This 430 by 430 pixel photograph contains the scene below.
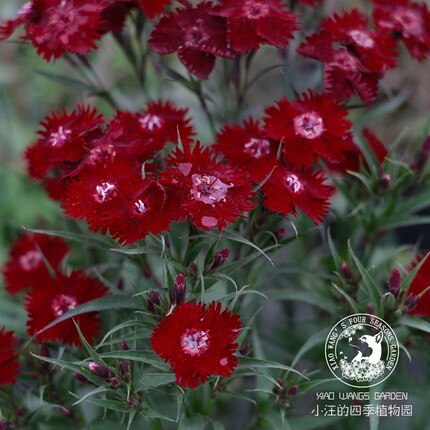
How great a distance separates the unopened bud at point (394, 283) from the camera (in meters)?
0.91

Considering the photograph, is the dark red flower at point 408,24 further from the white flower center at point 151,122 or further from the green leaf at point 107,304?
the green leaf at point 107,304

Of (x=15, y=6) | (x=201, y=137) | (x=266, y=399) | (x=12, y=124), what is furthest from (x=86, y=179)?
(x=15, y=6)

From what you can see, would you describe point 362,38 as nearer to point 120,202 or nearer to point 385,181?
point 385,181

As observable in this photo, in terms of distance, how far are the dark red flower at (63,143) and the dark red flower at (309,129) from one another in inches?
10.9

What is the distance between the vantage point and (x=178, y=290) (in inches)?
32.7

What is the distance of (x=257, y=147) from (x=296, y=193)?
4.9 inches

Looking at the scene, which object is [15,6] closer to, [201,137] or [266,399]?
[201,137]

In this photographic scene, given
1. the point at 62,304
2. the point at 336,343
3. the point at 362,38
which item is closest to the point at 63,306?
the point at 62,304

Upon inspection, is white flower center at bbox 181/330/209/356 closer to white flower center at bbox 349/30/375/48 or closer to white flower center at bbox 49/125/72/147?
white flower center at bbox 49/125/72/147

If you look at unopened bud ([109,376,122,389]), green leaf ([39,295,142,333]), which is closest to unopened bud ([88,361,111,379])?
unopened bud ([109,376,122,389])

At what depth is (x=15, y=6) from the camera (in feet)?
9.09

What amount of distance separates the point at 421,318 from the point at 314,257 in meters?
0.69

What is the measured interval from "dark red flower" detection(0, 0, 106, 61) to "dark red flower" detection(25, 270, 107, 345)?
1.21 feet

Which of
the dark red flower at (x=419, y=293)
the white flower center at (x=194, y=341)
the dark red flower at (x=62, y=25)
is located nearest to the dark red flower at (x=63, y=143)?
the dark red flower at (x=62, y=25)
